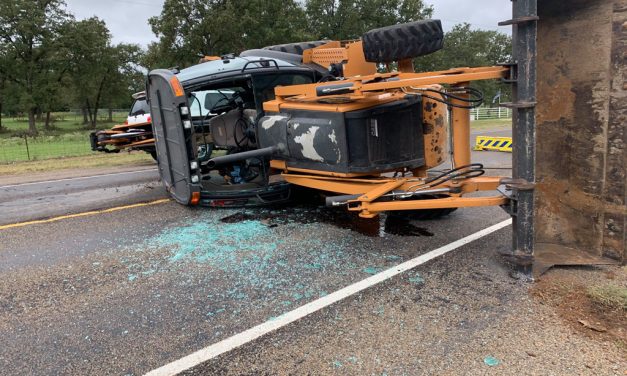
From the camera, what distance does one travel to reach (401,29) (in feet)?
14.7

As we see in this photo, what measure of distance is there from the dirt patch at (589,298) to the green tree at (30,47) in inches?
1607

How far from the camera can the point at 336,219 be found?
560 cm

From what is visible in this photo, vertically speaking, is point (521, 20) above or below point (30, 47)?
below

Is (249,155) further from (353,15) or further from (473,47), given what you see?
(473,47)

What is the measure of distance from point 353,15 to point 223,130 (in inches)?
1363

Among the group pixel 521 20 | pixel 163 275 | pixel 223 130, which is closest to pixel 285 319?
pixel 163 275

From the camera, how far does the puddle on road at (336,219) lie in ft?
16.6

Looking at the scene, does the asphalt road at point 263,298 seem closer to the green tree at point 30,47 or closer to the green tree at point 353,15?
the green tree at point 353,15

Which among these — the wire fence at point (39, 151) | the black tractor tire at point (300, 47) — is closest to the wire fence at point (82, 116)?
the wire fence at point (39, 151)

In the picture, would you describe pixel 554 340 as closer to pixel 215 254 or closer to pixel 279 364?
pixel 279 364

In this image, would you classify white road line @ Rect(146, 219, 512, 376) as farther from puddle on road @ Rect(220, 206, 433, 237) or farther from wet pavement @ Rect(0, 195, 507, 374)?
puddle on road @ Rect(220, 206, 433, 237)

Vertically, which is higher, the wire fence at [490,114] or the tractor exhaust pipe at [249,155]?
the tractor exhaust pipe at [249,155]

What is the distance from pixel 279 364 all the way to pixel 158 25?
1357 inches

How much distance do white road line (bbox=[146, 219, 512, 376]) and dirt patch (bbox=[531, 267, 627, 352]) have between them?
3.18 ft
